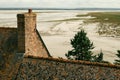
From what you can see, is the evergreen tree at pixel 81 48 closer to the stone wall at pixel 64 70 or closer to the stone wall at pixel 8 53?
the stone wall at pixel 8 53

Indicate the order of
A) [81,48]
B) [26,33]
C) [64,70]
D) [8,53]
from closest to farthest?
1. [64,70]
2. [26,33]
3. [8,53]
4. [81,48]

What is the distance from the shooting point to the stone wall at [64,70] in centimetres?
1561

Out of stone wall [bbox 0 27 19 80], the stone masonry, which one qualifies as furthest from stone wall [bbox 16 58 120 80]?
the stone masonry

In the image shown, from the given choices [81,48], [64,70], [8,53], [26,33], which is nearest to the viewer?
[64,70]

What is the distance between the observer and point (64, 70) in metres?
16.3

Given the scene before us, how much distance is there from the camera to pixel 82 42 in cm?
3369

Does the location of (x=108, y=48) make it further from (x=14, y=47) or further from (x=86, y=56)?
(x=14, y=47)

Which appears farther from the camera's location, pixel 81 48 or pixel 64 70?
pixel 81 48

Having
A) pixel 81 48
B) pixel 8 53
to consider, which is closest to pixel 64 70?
pixel 8 53

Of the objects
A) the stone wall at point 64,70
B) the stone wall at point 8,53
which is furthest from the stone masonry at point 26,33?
the stone wall at point 64,70

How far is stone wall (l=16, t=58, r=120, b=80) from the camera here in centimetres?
1561

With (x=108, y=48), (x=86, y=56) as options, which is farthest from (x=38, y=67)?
(x=108, y=48)

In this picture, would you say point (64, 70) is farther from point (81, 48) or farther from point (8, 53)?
point (81, 48)

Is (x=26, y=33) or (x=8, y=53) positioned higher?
(x=26, y=33)
